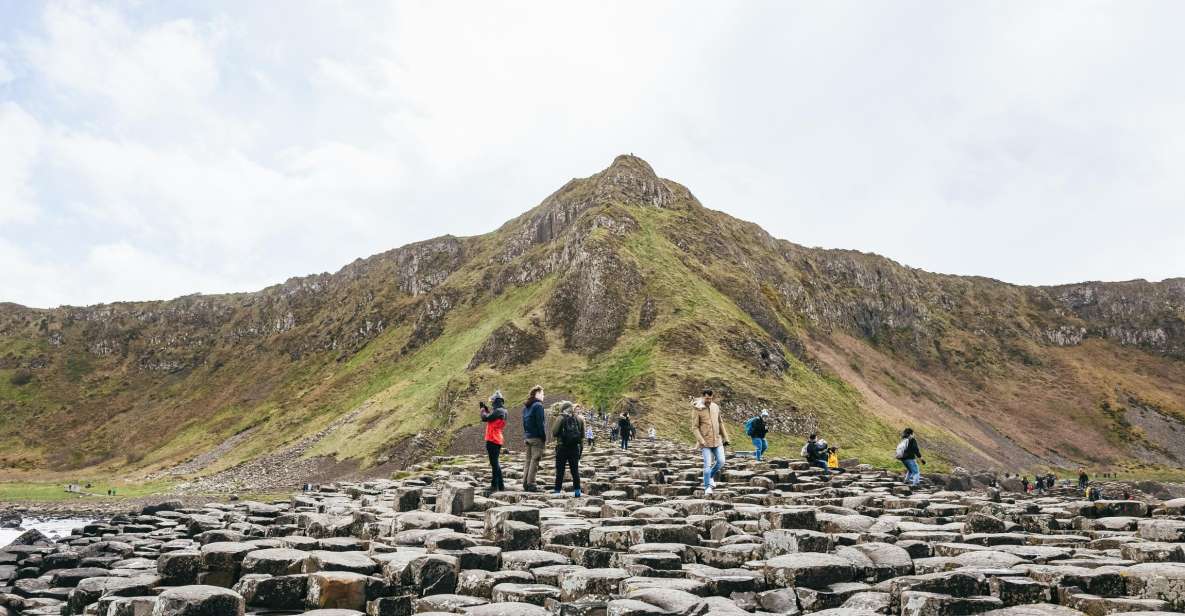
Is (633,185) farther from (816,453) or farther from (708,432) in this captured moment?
(708,432)

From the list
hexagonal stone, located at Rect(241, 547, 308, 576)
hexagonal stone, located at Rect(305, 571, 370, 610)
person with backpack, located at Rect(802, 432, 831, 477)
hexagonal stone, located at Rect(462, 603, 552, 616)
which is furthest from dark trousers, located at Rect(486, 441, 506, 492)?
person with backpack, located at Rect(802, 432, 831, 477)

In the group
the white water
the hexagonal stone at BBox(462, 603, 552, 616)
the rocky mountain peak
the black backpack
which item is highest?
the rocky mountain peak

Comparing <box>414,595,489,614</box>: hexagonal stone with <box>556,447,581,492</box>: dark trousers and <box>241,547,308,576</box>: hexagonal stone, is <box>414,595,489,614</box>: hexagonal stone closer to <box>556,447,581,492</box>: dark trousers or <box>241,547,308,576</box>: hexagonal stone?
<box>241,547,308,576</box>: hexagonal stone

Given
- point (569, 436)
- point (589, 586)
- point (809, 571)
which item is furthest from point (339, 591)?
point (569, 436)

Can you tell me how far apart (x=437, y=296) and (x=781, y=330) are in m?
46.4

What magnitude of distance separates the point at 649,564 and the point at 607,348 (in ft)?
180

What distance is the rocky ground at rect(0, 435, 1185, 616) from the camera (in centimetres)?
835

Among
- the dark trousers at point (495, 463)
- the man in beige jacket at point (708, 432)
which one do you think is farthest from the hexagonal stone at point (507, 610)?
the man in beige jacket at point (708, 432)

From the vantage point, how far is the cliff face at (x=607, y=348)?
63125 mm

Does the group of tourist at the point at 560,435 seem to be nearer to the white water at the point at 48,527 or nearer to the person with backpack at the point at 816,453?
the person with backpack at the point at 816,453

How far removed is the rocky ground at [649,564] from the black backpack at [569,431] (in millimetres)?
2674

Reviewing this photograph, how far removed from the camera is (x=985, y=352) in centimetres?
12925

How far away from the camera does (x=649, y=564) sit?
32.3ft

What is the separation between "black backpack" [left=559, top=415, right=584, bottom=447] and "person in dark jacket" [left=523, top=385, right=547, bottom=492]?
504mm
